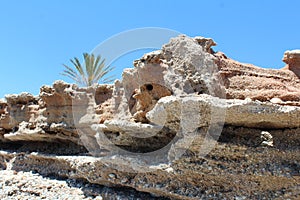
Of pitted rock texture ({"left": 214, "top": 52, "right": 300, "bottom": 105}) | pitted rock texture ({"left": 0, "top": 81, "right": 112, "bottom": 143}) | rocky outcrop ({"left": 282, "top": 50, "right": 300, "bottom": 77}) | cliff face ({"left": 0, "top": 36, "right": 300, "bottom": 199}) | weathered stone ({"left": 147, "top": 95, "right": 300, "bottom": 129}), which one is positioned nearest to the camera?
weathered stone ({"left": 147, "top": 95, "right": 300, "bottom": 129})

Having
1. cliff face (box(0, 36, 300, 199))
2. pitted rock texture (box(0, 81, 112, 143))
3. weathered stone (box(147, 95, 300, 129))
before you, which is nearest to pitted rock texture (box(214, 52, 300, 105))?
cliff face (box(0, 36, 300, 199))

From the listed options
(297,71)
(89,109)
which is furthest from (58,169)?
(297,71)

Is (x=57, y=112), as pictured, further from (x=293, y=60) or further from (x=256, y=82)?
(x=293, y=60)

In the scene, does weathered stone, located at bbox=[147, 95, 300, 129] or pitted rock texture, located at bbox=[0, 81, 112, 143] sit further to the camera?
pitted rock texture, located at bbox=[0, 81, 112, 143]

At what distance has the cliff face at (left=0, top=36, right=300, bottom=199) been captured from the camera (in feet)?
16.7

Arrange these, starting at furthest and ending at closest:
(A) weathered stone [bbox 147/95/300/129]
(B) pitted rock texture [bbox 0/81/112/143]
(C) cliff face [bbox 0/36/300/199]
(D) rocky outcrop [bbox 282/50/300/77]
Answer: (B) pitted rock texture [bbox 0/81/112/143], (D) rocky outcrop [bbox 282/50/300/77], (C) cliff face [bbox 0/36/300/199], (A) weathered stone [bbox 147/95/300/129]

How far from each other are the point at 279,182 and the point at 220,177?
3.07 feet

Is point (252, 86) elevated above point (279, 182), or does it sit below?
above

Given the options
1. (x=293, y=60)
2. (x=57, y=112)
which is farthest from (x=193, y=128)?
(x=57, y=112)

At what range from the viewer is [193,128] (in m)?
5.19

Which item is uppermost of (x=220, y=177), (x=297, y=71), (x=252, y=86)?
(x=297, y=71)

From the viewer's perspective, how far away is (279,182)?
515 cm

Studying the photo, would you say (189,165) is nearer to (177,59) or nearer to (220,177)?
(220,177)

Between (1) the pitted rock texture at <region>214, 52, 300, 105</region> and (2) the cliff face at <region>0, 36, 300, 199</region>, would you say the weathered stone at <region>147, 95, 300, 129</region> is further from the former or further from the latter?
(1) the pitted rock texture at <region>214, 52, 300, 105</region>
